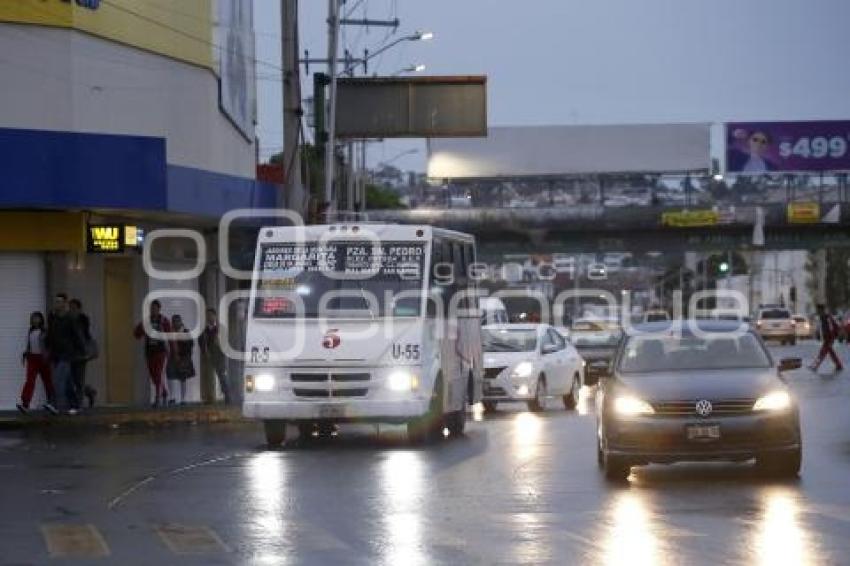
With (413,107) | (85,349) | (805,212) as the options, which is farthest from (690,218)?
(85,349)

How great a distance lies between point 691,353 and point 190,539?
706 centimetres

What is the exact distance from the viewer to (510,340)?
3138cm

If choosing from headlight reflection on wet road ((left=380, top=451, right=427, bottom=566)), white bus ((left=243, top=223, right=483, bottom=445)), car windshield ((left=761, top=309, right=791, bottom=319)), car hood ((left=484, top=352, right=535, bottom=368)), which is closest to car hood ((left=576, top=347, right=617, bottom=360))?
car hood ((left=484, top=352, right=535, bottom=368))

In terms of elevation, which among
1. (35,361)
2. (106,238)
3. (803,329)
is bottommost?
(803,329)

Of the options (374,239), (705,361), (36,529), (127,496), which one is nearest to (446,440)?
(374,239)

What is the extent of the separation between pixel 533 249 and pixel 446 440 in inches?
2253

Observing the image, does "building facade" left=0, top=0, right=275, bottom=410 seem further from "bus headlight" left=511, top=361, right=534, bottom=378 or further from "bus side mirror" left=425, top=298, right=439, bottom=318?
"bus side mirror" left=425, top=298, right=439, bottom=318

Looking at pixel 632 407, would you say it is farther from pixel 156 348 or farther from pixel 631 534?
pixel 156 348

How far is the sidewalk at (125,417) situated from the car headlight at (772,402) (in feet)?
44.3

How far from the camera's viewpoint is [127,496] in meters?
16.7

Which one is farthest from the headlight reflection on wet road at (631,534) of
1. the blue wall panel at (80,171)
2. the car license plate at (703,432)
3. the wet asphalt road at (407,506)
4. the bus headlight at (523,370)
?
the blue wall panel at (80,171)

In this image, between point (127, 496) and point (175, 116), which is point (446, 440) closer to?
point (127, 496)

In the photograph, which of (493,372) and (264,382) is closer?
(264,382)

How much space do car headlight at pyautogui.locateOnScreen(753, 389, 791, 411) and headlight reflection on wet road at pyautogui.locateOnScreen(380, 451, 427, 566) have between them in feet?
11.0
